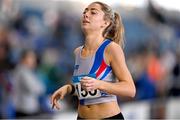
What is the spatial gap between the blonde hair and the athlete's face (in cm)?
3

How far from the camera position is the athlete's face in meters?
2.38

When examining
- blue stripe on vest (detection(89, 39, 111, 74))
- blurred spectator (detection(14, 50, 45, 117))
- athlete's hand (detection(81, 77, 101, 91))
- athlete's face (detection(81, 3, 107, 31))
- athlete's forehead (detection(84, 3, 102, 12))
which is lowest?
blurred spectator (detection(14, 50, 45, 117))

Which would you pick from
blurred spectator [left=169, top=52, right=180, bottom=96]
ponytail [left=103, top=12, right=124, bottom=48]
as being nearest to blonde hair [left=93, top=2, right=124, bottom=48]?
ponytail [left=103, top=12, right=124, bottom=48]

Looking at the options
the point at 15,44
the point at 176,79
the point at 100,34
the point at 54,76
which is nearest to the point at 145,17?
the point at 176,79

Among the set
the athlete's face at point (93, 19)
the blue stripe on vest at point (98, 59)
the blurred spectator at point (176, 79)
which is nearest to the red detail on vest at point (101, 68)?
the blue stripe on vest at point (98, 59)

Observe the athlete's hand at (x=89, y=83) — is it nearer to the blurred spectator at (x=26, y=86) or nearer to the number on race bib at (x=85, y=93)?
the number on race bib at (x=85, y=93)

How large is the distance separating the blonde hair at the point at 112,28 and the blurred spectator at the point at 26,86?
3.65 meters

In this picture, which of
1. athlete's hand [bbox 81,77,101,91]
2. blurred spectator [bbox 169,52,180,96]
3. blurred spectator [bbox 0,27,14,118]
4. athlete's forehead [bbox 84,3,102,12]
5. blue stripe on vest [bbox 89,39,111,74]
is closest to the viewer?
athlete's hand [bbox 81,77,101,91]

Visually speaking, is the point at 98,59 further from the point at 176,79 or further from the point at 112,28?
the point at 176,79

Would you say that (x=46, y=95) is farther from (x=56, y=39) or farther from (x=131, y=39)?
(x=131, y=39)

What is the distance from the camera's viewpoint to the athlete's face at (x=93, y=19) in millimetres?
2379

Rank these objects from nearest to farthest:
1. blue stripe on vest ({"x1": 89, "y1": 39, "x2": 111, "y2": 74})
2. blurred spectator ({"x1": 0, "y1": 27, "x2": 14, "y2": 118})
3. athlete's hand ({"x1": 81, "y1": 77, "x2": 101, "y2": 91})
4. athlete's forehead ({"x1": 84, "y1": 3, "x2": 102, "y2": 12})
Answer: athlete's hand ({"x1": 81, "y1": 77, "x2": 101, "y2": 91}) → blue stripe on vest ({"x1": 89, "y1": 39, "x2": 111, "y2": 74}) → athlete's forehead ({"x1": 84, "y1": 3, "x2": 102, "y2": 12}) → blurred spectator ({"x1": 0, "y1": 27, "x2": 14, "y2": 118})

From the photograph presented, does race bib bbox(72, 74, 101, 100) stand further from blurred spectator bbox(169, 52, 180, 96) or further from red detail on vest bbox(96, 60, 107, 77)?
blurred spectator bbox(169, 52, 180, 96)

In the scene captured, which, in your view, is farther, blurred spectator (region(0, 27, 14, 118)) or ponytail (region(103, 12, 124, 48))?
blurred spectator (region(0, 27, 14, 118))
